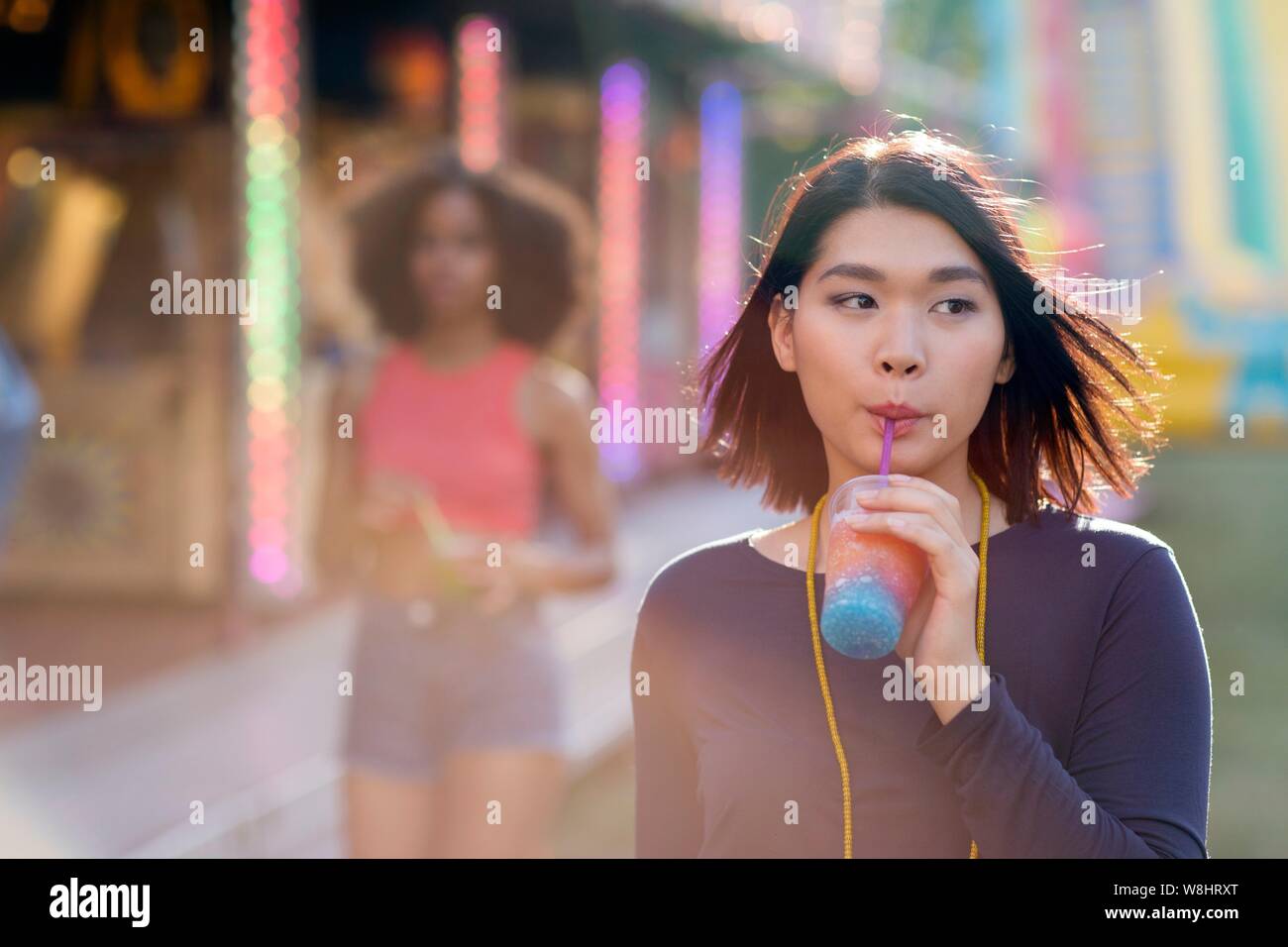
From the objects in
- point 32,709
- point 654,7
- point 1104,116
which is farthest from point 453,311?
point 1104,116

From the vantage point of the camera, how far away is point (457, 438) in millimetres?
3416

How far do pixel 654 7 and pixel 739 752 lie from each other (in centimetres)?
761

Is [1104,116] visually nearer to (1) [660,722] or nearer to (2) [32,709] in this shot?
(2) [32,709]

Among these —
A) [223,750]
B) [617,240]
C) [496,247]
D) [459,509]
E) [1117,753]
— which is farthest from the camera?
[617,240]

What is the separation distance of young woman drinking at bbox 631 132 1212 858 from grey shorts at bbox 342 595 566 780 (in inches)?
70.5

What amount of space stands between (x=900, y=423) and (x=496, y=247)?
2428mm

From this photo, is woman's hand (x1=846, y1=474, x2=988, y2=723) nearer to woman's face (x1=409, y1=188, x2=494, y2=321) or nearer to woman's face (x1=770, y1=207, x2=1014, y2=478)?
woman's face (x1=770, y1=207, x2=1014, y2=478)

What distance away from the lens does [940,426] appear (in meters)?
1.30

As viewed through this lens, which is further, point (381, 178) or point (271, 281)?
point (271, 281)

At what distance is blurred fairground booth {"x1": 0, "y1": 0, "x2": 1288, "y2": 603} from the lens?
285 inches

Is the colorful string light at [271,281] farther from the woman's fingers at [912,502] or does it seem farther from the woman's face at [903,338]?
the woman's fingers at [912,502]

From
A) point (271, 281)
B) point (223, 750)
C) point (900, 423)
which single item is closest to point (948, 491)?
point (900, 423)

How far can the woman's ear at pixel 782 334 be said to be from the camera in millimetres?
1386

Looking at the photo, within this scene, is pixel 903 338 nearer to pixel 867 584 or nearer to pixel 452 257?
pixel 867 584
